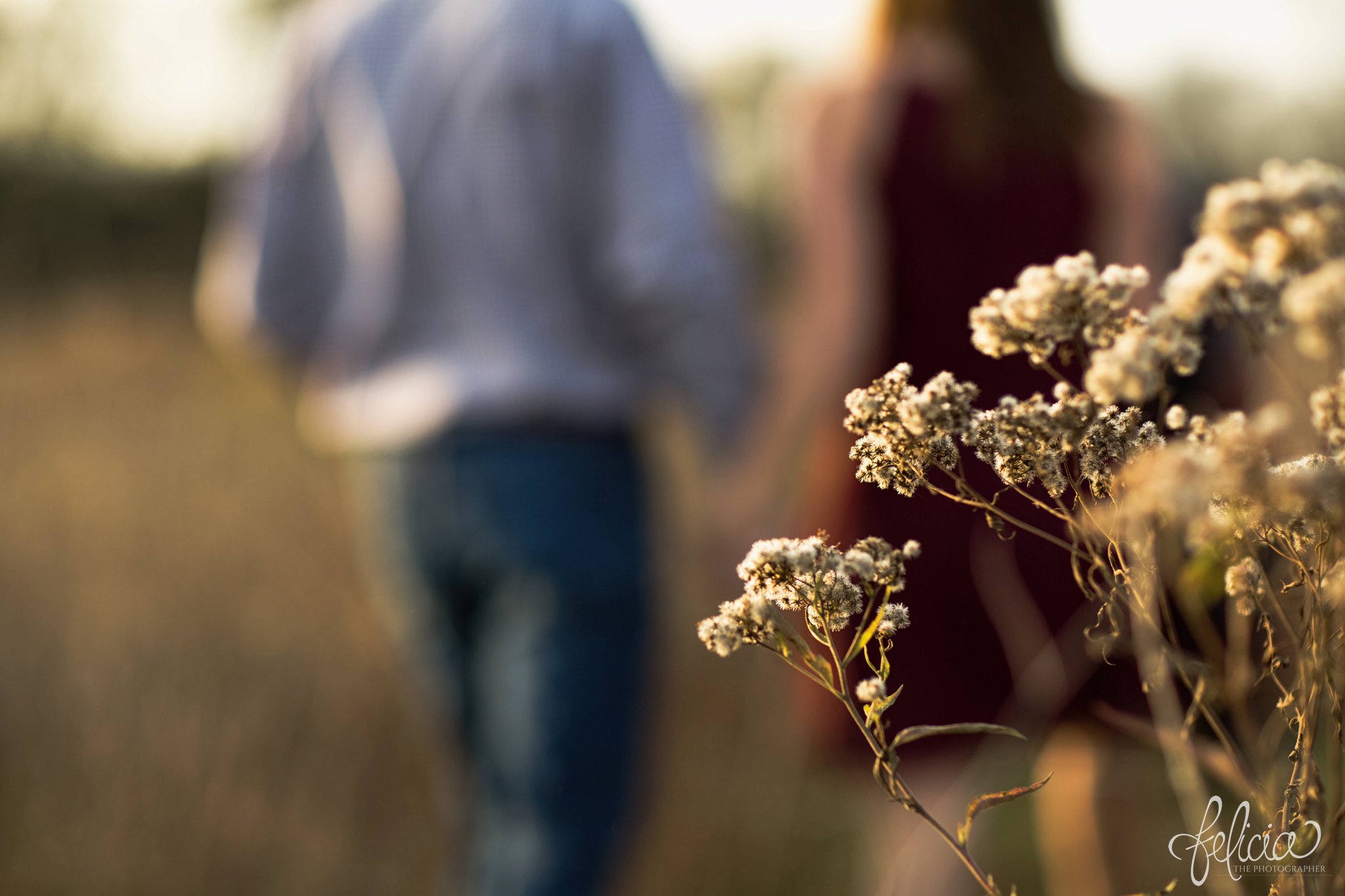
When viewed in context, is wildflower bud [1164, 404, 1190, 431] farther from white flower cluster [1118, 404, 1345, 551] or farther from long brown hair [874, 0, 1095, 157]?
long brown hair [874, 0, 1095, 157]

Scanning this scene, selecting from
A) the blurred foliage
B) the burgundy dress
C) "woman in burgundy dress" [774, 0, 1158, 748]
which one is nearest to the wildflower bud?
the burgundy dress

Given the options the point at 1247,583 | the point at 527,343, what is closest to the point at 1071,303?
the point at 1247,583

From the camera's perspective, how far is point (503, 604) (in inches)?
96.0

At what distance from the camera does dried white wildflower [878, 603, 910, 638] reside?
1.89 ft

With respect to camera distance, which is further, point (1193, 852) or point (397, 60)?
point (397, 60)

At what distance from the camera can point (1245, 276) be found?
60cm

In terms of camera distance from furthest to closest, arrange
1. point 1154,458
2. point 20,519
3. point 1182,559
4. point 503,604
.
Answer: point 20,519, point 503,604, point 1182,559, point 1154,458

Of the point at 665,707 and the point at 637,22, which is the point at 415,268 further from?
the point at 665,707

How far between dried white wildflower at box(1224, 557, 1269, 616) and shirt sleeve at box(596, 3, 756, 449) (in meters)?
1.77

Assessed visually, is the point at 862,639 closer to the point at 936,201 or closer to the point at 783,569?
the point at 783,569

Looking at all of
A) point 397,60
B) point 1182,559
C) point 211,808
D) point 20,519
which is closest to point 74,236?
point 20,519

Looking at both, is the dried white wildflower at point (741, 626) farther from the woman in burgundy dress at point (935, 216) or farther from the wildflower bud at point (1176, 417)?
the woman in burgundy dress at point (935, 216)

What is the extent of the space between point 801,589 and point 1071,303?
19 cm

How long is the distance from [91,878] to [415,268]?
231 centimetres
